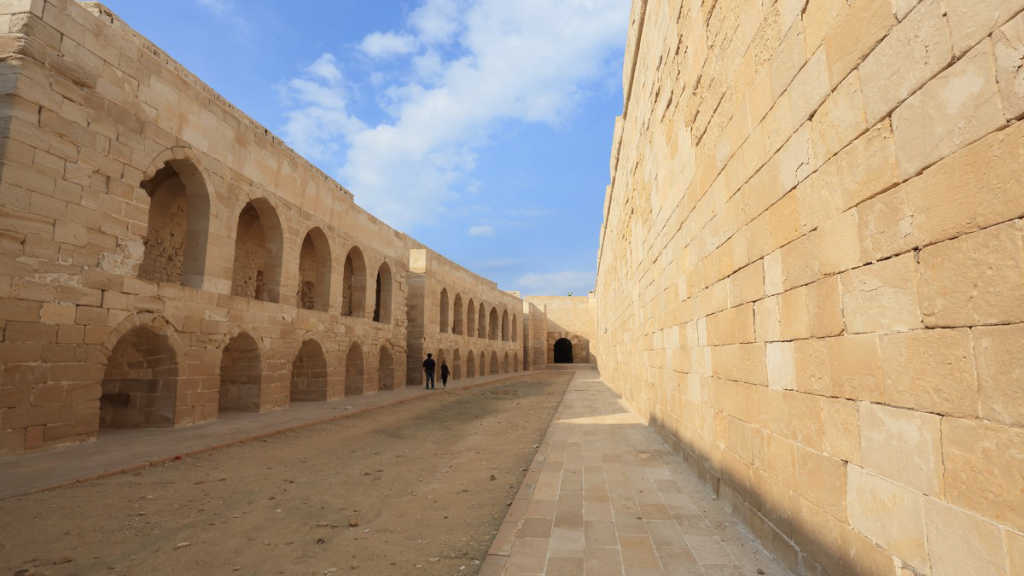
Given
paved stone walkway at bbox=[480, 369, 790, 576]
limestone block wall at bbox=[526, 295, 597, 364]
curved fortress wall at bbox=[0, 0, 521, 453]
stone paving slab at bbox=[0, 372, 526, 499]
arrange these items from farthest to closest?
limestone block wall at bbox=[526, 295, 597, 364]
curved fortress wall at bbox=[0, 0, 521, 453]
stone paving slab at bbox=[0, 372, 526, 499]
paved stone walkway at bbox=[480, 369, 790, 576]

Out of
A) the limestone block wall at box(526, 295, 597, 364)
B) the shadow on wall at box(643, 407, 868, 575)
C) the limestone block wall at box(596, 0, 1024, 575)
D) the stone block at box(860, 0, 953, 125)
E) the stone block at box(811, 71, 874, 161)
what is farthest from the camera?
the limestone block wall at box(526, 295, 597, 364)

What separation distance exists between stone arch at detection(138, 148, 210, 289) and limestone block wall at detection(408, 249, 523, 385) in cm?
956

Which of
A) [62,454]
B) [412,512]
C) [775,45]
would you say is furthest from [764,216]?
[62,454]

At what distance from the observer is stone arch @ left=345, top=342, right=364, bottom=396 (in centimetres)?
1419

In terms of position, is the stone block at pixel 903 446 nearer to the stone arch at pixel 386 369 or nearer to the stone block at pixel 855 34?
the stone block at pixel 855 34

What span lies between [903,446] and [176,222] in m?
12.6

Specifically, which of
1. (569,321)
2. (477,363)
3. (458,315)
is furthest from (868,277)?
(569,321)

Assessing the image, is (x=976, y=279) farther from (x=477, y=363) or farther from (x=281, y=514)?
(x=477, y=363)

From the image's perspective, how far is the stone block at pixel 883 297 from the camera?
1741 mm

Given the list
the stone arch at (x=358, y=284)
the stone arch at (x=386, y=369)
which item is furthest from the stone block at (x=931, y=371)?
the stone arch at (x=386, y=369)

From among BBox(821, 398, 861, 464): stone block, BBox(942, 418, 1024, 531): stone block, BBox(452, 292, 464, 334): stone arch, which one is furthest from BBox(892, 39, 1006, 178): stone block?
BBox(452, 292, 464, 334): stone arch

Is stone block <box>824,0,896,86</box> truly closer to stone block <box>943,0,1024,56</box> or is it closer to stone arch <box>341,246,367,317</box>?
stone block <box>943,0,1024,56</box>

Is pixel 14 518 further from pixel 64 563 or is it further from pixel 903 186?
pixel 903 186

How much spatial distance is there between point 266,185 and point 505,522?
9.58m
